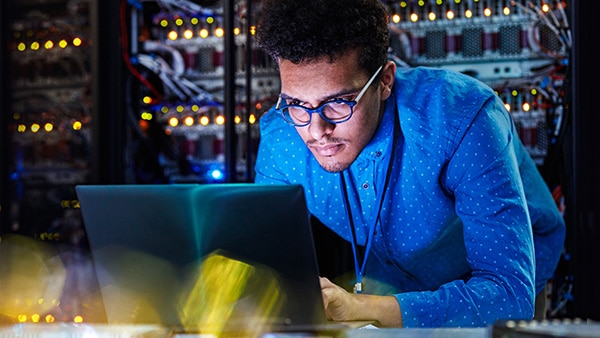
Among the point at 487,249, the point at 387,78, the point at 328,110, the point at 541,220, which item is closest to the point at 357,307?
the point at 487,249

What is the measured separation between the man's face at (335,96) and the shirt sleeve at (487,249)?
23 centimetres

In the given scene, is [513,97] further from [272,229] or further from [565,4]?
[272,229]

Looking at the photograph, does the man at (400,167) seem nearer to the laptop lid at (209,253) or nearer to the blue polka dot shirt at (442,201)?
the blue polka dot shirt at (442,201)

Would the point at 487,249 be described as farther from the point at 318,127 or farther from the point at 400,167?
the point at 318,127

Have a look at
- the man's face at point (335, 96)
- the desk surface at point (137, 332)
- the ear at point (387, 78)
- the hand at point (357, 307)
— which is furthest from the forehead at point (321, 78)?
the desk surface at point (137, 332)

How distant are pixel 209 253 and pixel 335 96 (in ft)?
1.88

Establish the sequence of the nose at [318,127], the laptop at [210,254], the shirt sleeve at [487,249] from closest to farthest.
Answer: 1. the laptop at [210,254]
2. the shirt sleeve at [487,249]
3. the nose at [318,127]

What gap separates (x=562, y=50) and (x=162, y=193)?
7.05 feet

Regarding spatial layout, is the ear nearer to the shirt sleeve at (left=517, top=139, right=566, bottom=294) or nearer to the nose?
the nose

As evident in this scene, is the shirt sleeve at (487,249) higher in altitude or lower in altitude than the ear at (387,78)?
lower

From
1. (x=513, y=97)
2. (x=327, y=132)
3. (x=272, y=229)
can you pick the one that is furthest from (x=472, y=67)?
(x=272, y=229)

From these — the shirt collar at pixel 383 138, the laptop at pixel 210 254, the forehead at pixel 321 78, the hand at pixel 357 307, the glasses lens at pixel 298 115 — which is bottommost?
the hand at pixel 357 307

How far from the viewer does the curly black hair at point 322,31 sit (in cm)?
143

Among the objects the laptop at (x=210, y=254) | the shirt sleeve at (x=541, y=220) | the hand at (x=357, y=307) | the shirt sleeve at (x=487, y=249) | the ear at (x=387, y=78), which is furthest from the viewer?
the shirt sleeve at (x=541, y=220)
